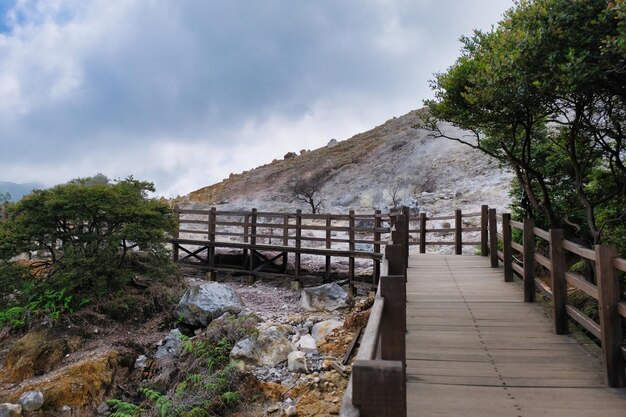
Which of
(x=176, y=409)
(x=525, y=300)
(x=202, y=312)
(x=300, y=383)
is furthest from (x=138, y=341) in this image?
(x=525, y=300)

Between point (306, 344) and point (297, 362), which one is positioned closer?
point (297, 362)

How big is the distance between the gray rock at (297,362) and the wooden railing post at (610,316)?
4.88 m

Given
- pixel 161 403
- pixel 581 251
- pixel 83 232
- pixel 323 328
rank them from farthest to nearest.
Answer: pixel 83 232
pixel 323 328
pixel 161 403
pixel 581 251

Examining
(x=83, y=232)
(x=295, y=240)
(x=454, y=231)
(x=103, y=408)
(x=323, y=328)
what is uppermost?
(x=454, y=231)

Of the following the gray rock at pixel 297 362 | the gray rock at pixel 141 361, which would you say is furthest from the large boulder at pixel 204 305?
the gray rock at pixel 297 362

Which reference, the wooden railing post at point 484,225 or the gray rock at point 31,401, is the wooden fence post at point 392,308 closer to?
the gray rock at point 31,401

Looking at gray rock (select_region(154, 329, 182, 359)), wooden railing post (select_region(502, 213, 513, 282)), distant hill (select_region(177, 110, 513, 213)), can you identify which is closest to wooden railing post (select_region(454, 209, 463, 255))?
wooden railing post (select_region(502, 213, 513, 282))

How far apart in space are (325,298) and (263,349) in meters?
3.73

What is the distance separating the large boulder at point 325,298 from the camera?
35.9ft

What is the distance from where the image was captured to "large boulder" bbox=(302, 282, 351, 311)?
1095 cm

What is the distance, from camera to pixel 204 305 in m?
10.1

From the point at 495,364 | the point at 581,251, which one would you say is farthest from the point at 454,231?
the point at 495,364

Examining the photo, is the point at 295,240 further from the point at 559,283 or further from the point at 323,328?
the point at 559,283

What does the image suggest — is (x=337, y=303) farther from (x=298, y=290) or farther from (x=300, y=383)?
(x=300, y=383)
